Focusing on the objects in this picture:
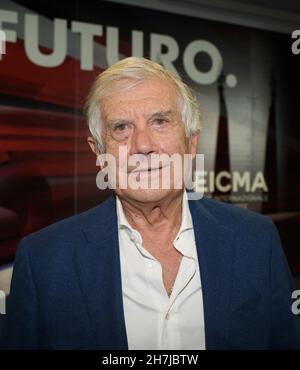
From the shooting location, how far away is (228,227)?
99 centimetres

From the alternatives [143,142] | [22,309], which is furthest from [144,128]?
[22,309]

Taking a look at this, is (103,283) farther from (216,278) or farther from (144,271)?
(216,278)

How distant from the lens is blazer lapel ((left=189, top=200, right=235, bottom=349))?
0.91m

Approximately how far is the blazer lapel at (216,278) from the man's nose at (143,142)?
233mm

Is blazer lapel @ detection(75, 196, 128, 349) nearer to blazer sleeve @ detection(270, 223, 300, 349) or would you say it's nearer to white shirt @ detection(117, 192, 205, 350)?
white shirt @ detection(117, 192, 205, 350)

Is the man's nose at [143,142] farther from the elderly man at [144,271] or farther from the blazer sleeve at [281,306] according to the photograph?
the blazer sleeve at [281,306]

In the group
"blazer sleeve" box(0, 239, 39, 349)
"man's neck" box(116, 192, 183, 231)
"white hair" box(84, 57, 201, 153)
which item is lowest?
"blazer sleeve" box(0, 239, 39, 349)

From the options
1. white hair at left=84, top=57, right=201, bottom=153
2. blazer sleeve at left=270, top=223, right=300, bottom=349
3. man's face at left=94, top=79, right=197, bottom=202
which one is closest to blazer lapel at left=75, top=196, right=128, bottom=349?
man's face at left=94, top=79, right=197, bottom=202

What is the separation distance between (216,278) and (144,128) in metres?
0.37

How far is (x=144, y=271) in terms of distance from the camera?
0.95 meters

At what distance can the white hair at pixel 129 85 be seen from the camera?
94 cm

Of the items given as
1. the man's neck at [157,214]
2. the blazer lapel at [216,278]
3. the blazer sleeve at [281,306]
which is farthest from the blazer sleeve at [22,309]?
the blazer sleeve at [281,306]

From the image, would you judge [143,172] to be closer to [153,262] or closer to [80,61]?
[153,262]
